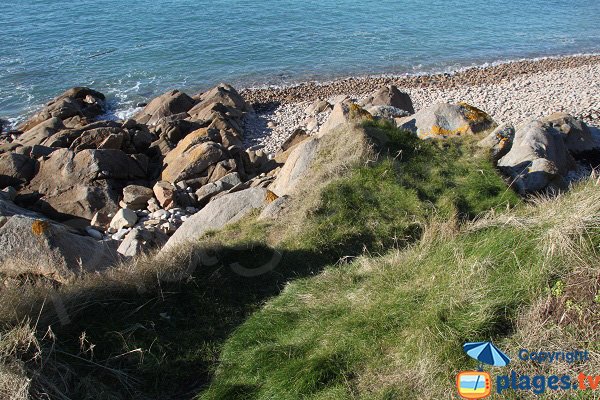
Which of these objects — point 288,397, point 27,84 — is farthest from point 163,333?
point 27,84

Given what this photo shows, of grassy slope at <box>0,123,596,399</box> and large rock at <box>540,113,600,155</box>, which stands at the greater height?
grassy slope at <box>0,123,596,399</box>

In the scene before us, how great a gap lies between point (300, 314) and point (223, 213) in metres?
5.29

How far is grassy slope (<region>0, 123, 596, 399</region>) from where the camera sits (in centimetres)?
523

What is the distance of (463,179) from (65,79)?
28238mm

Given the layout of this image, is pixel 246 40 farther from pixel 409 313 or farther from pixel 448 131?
pixel 409 313

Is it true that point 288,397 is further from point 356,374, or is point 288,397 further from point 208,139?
point 208,139

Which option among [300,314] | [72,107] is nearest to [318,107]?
[72,107]

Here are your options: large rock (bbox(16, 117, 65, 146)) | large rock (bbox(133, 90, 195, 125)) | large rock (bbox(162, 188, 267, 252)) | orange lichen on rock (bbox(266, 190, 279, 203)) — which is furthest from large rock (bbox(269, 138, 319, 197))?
large rock (bbox(133, 90, 195, 125))

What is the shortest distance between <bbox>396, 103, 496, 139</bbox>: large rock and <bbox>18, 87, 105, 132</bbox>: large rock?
17.9 metres

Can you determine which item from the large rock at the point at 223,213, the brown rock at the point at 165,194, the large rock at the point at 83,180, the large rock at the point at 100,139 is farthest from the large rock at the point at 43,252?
the large rock at the point at 100,139

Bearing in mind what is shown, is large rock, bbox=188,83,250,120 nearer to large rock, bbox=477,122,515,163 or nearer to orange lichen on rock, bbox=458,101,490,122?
orange lichen on rock, bbox=458,101,490,122

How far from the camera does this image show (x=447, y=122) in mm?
14109

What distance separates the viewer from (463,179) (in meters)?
11.1

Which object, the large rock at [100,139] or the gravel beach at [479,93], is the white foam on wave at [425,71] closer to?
the gravel beach at [479,93]
